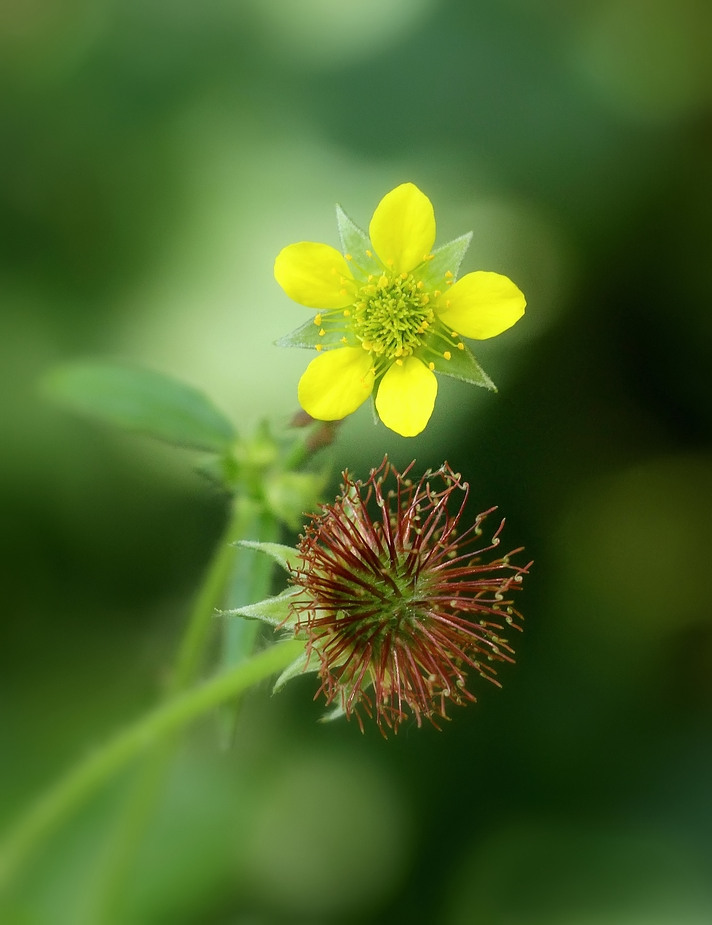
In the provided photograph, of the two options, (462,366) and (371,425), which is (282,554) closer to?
(462,366)

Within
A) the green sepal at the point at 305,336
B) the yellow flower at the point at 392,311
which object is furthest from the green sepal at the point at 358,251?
the green sepal at the point at 305,336

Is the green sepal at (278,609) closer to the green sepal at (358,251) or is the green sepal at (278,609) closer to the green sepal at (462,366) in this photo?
the green sepal at (462,366)

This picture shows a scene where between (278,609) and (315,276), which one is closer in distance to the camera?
(278,609)

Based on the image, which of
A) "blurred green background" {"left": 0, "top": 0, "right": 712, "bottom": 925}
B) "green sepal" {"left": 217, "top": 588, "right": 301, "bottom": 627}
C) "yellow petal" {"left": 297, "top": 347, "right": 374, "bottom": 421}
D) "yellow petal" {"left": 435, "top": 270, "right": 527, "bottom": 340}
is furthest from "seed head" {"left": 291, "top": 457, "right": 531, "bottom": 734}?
"blurred green background" {"left": 0, "top": 0, "right": 712, "bottom": 925}

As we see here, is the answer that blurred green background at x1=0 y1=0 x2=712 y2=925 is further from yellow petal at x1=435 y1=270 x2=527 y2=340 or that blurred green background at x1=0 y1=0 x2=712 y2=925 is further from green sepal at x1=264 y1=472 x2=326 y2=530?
yellow petal at x1=435 y1=270 x2=527 y2=340

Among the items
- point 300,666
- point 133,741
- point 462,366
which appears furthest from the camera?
point 133,741

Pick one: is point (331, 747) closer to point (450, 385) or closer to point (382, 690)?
point (450, 385)

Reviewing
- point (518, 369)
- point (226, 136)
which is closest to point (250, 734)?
point (518, 369)

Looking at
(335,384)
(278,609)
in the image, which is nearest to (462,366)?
(335,384)
